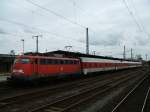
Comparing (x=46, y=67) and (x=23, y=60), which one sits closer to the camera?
(x=23, y=60)

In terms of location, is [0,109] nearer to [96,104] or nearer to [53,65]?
[96,104]

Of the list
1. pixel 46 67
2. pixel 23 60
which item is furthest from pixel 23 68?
pixel 46 67

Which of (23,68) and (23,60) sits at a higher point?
(23,60)

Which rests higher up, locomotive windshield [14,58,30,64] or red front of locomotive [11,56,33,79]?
locomotive windshield [14,58,30,64]

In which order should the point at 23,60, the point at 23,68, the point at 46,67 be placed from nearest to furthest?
the point at 23,68
the point at 23,60
the point at 46,67

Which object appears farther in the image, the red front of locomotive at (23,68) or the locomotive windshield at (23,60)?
the locomotive windshield at (23,60)

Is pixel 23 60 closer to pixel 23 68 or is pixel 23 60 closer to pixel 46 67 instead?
pixel 23 68

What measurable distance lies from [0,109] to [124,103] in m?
7.04

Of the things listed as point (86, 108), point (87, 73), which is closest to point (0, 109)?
point (86, 108)

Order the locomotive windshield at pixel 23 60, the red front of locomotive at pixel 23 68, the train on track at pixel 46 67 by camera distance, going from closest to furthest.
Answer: the red front of locomotive at pixel 23 68
the train on track at pixel 46 67
the locomotive windshield at pixel 23 60

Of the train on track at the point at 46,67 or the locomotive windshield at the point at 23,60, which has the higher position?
the locomotive windshield at the point at 23,60

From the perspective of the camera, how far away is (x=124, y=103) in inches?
553

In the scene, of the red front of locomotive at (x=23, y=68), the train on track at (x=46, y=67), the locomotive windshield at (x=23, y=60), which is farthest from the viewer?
the locomotive windshield at (x=23, y=60)

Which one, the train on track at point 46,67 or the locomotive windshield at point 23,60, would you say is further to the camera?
the locomotive windshield at point 23,60
